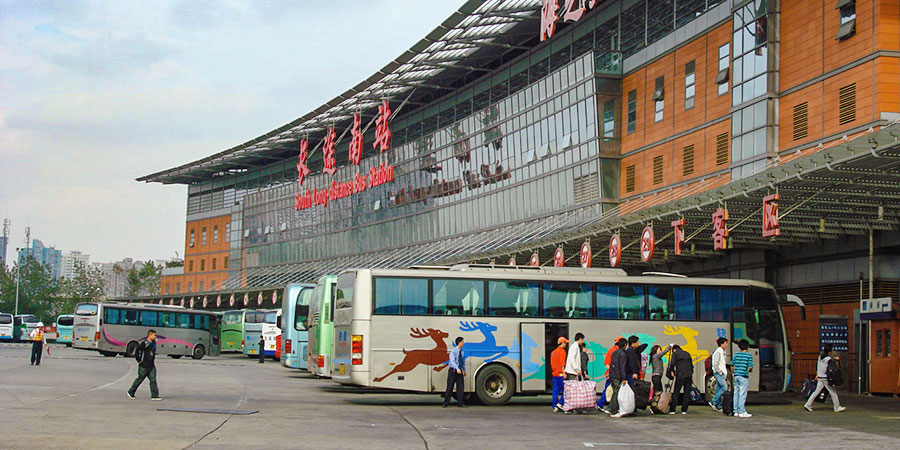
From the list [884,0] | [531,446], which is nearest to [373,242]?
[884,0]

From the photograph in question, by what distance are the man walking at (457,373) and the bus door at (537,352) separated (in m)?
1.81

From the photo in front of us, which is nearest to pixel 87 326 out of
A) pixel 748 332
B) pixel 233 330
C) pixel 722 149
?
pixel 233 330

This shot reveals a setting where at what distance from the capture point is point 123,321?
184 feet

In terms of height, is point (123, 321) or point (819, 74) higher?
point (819, 74)

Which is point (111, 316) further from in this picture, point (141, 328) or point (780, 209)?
point (780, 209)

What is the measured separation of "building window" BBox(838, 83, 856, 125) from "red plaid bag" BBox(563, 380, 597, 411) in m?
15.1

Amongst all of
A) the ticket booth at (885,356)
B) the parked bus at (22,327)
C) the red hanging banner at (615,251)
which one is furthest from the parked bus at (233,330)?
the ticket booth at (885,356)

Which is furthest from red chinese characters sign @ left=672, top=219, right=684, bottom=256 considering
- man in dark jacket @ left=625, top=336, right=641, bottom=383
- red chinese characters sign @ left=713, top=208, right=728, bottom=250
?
man in dark jacket @ left=625, top=336, right=641, bottom=383

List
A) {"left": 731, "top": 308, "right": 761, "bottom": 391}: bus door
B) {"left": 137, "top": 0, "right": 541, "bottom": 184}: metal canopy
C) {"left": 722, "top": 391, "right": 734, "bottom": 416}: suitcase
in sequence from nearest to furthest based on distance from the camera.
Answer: {"left": 722, "top": 391, "right": 734, "bottom": 416}: suitcase → {"left": 731, "top": 308, "right": 761, "bottom": 391}: bus door → {"left": 137, "top": 0, "right": 541, "bottom": 184}: metal canopy

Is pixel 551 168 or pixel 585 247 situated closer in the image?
pixel 585 247

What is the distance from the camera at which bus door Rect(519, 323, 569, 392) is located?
80.8 feet

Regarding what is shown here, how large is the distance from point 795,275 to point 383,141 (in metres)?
34.5

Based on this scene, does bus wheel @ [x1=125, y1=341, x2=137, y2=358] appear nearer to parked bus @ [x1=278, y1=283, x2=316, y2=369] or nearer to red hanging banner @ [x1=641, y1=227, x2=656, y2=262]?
parked bus @ [x1=278, y1=283, x2=316, y2=369]

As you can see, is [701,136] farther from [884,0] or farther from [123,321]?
[123,321]
